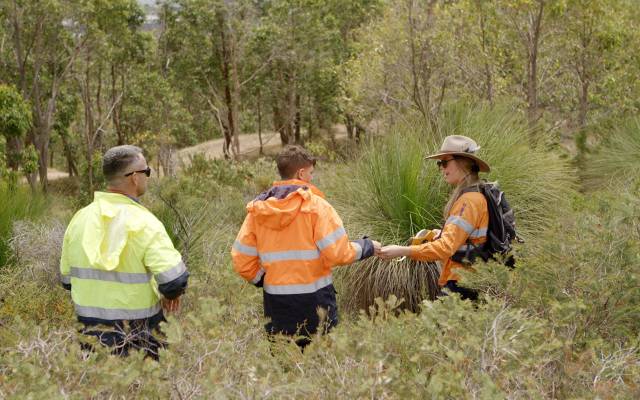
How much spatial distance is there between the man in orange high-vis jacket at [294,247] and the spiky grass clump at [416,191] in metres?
1.86

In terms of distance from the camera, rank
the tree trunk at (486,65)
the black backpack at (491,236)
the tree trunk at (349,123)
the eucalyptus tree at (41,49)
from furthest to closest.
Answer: the tree trunk at (349,123)
the eucalyptus tree at (41,49)
the tree trunk at (486,65)
the black backpack at (491,236)

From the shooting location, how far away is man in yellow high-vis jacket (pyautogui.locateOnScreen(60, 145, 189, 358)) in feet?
11.2

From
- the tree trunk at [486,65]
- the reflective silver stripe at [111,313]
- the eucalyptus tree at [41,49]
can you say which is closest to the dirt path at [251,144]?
the eucalyptus tree at [41,49]

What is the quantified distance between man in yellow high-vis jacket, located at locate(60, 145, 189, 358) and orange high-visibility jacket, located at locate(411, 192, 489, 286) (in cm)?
148

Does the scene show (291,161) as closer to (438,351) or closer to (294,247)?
(294,247)

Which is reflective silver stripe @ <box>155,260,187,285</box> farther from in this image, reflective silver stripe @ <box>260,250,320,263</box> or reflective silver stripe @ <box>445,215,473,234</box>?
reflective silver stripe @ <box>445,215,473,234</box>

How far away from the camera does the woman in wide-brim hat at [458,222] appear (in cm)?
410

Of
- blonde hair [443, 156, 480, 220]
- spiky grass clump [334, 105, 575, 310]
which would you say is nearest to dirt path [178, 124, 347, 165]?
spiky grass clump [334, 105, 575, 310]

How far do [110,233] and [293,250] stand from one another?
1010mm

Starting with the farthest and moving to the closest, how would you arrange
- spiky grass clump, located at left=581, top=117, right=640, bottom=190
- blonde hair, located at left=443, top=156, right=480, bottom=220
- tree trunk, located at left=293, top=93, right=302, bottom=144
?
tree trunk, located at left=293, top=93, right=302, bottom=144, spiky grass clump, located at left=581, top=117, right=640, bottom=190, blonde hair, located at left=443, top=156, right=480, bottom=220

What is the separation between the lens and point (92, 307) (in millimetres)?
3502

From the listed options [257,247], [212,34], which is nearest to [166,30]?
[212,34]

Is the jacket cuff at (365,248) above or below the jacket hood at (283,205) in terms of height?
below

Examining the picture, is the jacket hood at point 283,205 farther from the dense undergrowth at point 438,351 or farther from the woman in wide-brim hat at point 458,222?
the woman in wide-brim hat at point 458,222
